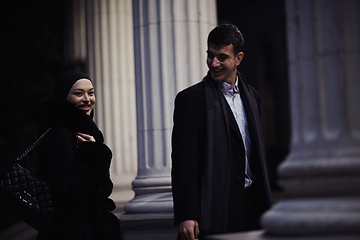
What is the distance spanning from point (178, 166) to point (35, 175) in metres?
1.19

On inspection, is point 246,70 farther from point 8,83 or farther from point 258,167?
point 258,167

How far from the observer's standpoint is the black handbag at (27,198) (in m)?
4.44

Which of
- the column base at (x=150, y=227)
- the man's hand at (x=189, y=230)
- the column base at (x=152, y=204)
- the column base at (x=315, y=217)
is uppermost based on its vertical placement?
the column base at (x=315, y=217)

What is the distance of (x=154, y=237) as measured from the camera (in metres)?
7.06

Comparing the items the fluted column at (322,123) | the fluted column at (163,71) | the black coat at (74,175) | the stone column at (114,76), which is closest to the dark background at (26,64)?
the stone column at (114,76)

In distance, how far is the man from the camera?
182 inches

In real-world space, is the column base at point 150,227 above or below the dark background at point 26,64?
below

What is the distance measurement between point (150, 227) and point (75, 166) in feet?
8.32

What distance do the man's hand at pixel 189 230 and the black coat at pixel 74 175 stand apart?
2.31 ft

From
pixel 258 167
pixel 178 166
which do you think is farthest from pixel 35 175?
pixel 258 167

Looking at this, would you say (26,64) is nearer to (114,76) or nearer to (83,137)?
(114,76)

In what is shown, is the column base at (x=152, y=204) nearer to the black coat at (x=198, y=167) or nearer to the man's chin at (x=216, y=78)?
the black coat at (x=198, y=167)

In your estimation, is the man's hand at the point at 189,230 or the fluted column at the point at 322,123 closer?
the fluted column at the point at 322,123

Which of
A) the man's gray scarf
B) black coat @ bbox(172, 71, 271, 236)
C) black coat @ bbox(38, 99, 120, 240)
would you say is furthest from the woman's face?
the man's gray scarf
